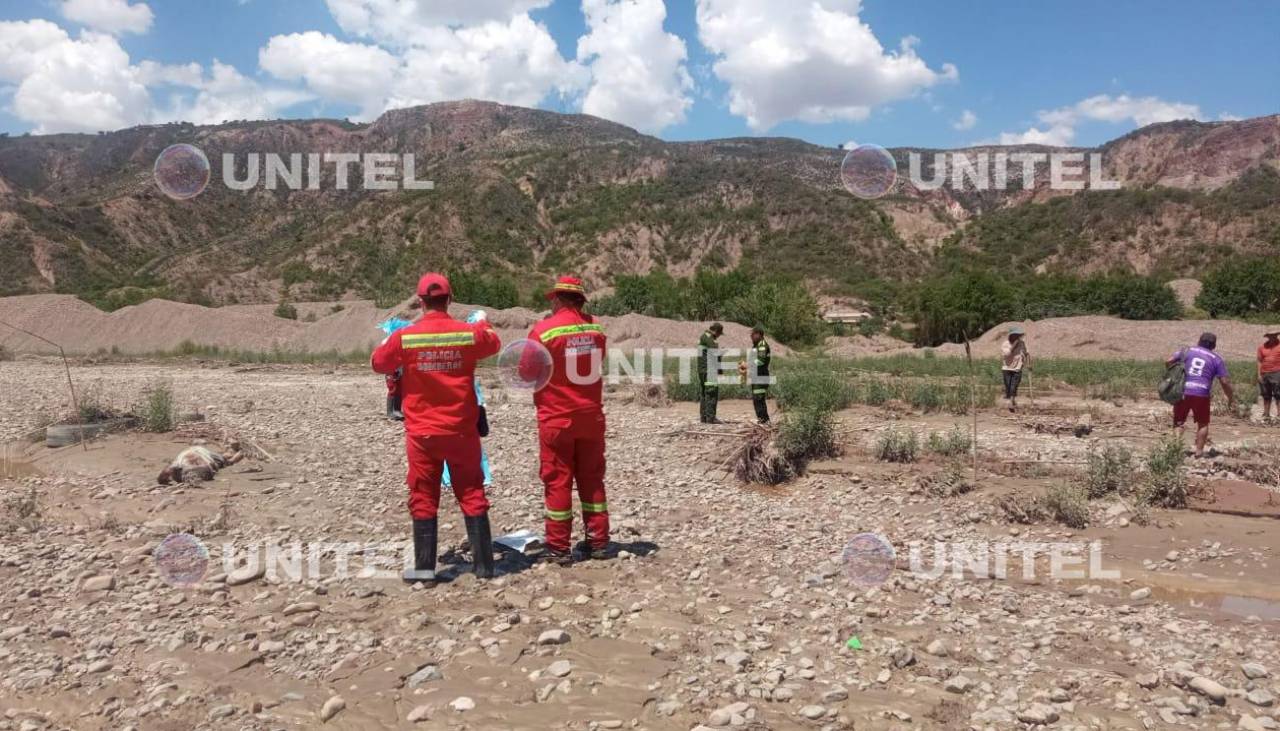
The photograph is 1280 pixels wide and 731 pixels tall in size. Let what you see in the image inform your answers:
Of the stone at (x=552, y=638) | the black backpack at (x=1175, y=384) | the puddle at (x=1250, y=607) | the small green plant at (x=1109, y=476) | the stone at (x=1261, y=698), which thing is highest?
the black backpack at (x=1175, y=384)

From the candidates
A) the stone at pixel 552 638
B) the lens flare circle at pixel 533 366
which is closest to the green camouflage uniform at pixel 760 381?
the lens flare circle at pixel 533 366

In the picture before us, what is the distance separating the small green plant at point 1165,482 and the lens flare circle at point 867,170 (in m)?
8.19

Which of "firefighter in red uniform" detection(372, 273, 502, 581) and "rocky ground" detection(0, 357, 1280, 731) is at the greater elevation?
"firefighter in red uniform" detection(372, 273, 502, 581)

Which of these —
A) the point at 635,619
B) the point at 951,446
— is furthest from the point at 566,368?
the point at 951,446

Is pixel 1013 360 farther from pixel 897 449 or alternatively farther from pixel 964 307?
pixel 964 307

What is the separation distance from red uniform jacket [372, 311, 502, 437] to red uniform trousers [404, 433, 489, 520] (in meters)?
0.07

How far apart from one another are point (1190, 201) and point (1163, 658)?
3312 inches

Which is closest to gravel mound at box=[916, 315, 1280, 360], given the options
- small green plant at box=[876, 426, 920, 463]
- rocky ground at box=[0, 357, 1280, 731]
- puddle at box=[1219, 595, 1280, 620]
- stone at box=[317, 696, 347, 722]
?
small green plant at box=[876, 426, 920, 463]

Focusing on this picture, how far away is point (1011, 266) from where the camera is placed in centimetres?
7538

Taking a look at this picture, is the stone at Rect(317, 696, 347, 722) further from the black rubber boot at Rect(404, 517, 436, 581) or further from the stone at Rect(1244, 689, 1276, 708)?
the stone at Rect(1244, 689, 1276, 708)

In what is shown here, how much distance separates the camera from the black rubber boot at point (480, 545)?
5602 millimetres

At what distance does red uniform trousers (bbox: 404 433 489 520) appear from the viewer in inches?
211

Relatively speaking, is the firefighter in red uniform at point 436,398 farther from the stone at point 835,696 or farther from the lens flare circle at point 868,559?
the lens flare circle at point 868,559

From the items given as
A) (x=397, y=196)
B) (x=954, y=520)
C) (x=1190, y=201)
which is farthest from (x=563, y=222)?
(x=954, y=520)
